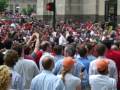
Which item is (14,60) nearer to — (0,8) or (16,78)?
(16,78)

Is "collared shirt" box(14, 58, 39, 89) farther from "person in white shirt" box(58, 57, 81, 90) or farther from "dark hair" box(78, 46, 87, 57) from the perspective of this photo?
"person in white shirt" box(58, 57, 81, 90)

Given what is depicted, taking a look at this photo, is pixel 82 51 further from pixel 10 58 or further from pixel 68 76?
pixel 10 58

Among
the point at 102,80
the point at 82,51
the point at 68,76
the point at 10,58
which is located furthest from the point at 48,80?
the point at 82,51

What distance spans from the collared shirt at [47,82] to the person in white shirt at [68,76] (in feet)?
0.56

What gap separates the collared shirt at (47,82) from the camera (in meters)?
9.59

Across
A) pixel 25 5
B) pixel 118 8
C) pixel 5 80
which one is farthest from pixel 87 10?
pixel 25 5

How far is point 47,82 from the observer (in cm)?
970

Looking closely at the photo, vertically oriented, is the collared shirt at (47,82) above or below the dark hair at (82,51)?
below

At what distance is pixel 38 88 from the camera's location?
981 centimetres

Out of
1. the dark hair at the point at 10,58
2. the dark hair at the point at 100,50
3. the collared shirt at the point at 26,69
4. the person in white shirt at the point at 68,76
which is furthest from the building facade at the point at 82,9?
the dark hair at the point at 10,58

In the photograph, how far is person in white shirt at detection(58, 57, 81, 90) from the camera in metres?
9.73

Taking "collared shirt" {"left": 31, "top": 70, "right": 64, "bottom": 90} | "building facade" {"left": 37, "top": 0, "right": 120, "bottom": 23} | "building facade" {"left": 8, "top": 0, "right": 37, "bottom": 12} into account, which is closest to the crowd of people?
"collared shirt" {"left": 31, "top": 70, "right": 64, "bottom": 90}

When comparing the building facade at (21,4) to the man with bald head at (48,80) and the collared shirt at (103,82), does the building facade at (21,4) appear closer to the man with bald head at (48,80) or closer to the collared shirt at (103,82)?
the collared shirt at (103,82)

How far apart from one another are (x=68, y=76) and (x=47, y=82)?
38cm
